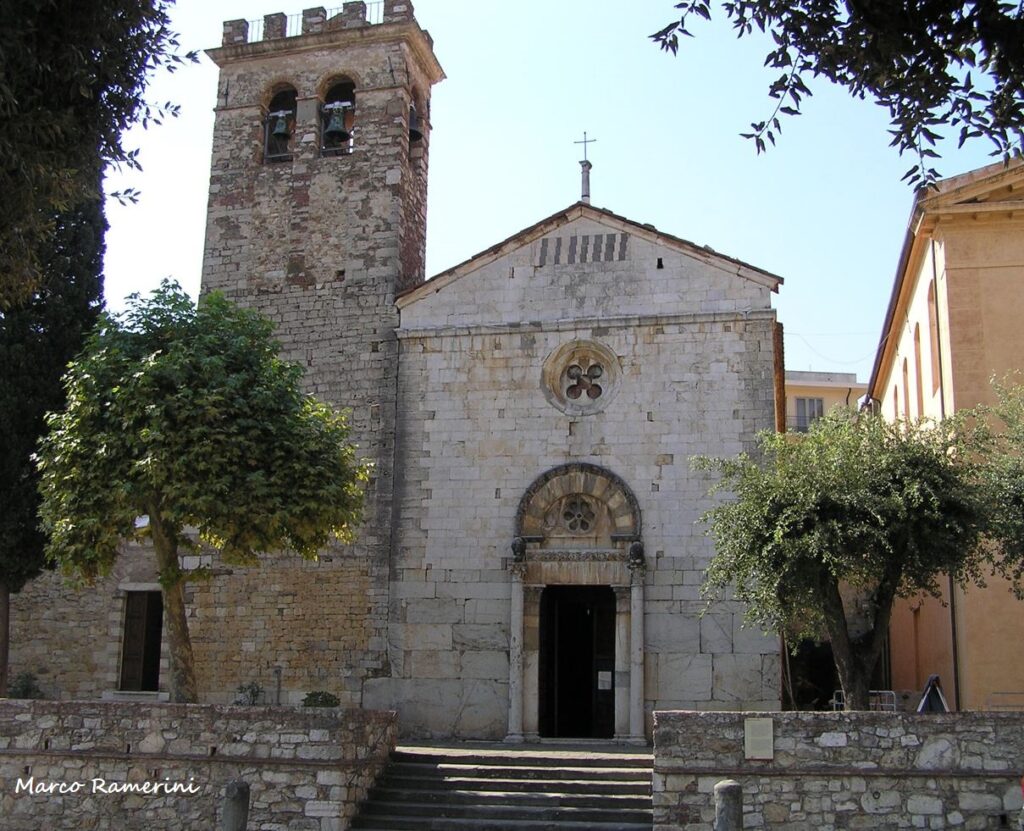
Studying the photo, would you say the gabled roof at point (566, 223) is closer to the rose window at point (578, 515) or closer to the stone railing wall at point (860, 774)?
the rose window at point (578, 515)

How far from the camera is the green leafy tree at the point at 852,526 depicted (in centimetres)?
1410

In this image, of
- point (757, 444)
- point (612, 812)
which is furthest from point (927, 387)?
point (612, 812)

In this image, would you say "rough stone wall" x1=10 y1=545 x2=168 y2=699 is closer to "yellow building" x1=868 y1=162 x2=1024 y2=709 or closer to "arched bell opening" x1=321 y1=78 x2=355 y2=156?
"arched bell opening" x1=321 y1=78 x2=355 y2=156

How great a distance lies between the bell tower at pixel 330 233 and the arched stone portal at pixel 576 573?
2575 mm

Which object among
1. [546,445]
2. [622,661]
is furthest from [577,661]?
[546,445]

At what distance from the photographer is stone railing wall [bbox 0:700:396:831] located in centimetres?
1395

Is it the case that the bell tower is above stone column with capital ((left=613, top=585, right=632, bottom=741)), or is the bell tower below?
above

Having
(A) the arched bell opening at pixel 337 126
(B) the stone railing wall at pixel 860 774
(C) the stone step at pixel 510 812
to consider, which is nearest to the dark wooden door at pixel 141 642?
(C) the stone step at pixel 510 812

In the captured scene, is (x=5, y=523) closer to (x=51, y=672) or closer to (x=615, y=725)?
(x=51, y=672)

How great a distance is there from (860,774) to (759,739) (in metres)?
1.17

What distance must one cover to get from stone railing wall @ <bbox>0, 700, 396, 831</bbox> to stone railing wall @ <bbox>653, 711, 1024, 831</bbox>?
396 cm

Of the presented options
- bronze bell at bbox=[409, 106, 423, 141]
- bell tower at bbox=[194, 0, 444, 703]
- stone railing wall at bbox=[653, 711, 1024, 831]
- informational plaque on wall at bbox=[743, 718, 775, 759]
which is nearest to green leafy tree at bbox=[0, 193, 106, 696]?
bell tower at bbox=[194, 0, 444, 703]

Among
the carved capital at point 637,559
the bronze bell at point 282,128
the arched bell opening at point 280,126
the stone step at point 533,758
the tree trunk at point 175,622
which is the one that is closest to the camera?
the stone step at point 533,758

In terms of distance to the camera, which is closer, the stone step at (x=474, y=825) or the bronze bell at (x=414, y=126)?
the stone step at (x=474, y=825)
